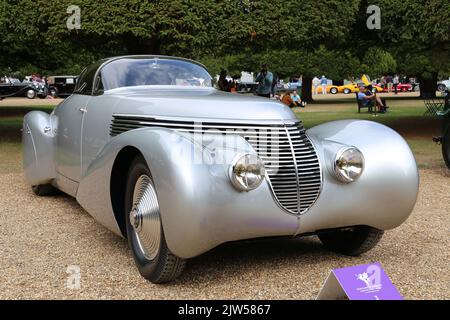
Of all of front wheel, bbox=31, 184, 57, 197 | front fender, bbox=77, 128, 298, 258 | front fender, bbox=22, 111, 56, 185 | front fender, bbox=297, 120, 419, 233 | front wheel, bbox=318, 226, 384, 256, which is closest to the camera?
front fender, bbox=77, 128, 298, 258

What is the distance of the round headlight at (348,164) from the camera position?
13.9 ft

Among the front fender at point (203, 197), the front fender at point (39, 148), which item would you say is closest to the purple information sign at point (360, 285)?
the front fender at point (203, 197)

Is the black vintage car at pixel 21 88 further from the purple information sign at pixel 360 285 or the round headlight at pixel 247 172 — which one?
the purple information sign at pixel 360 285

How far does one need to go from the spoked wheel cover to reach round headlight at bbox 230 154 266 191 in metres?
0.62

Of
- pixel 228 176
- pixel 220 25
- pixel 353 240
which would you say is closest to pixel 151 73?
pixel 228 176

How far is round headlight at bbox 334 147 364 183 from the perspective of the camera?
424 centimetres

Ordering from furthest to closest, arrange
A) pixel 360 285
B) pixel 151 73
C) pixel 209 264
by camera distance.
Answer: pixel 151 73
pixel 209 264
pixel 360 285

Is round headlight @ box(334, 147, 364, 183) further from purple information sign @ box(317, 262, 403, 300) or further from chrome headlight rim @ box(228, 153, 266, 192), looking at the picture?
purple information sign @ box(317, 262, 403, 300)

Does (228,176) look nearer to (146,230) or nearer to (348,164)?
(146,230)

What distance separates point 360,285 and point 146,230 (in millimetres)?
1658

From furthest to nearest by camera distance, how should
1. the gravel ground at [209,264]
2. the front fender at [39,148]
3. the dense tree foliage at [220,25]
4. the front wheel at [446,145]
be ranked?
the dense tree foliage at [220,25] < the front wheel at [446,145] < the front fender at [39,148] < the gravel ground at [209,264]

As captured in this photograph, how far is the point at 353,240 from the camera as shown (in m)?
4.82

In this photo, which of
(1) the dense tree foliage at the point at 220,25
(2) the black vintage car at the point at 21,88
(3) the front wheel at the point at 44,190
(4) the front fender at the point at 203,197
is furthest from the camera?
(2) the black vintage car at the point at 21,88

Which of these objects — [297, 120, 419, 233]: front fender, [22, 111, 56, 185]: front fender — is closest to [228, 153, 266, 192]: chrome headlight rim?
[297, 120, 419, 233]: front fender
